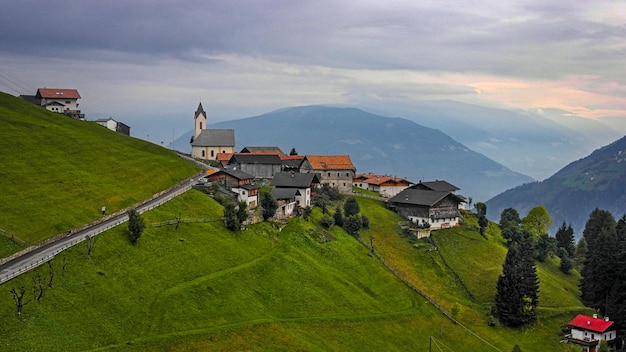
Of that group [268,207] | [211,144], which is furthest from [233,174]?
[211,144]

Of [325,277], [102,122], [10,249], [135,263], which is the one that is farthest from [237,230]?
[102,122]

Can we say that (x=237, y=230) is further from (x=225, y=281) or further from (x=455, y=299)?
(x=455, y=299)

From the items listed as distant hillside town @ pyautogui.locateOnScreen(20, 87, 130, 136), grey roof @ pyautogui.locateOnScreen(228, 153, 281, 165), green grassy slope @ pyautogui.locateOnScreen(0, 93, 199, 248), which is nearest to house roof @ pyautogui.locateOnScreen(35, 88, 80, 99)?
distant hillside town @ pyautogui.locateOnScreen(20, 87, 130, 136)

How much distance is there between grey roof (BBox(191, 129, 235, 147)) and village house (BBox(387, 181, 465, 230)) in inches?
2259

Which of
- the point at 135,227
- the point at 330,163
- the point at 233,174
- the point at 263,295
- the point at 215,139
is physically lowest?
the point at 263,295

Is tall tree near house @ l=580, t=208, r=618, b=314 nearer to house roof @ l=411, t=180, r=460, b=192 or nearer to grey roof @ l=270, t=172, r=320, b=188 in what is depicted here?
house roof @ l=411, t=180, r=460, b=192

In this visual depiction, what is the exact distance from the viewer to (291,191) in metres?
108

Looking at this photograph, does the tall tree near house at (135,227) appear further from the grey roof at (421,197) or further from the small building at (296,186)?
the grey roof at (421,197)

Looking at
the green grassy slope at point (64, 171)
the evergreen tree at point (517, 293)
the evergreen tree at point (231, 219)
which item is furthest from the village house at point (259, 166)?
the evergreen tree at point (517, 293)

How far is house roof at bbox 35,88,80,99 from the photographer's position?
522 ft

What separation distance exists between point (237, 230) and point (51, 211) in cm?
2570

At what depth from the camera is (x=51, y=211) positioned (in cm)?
7700

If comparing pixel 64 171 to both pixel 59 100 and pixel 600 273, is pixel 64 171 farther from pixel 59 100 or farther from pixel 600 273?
pixel 600 273

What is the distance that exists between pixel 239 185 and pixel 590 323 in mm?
61279
